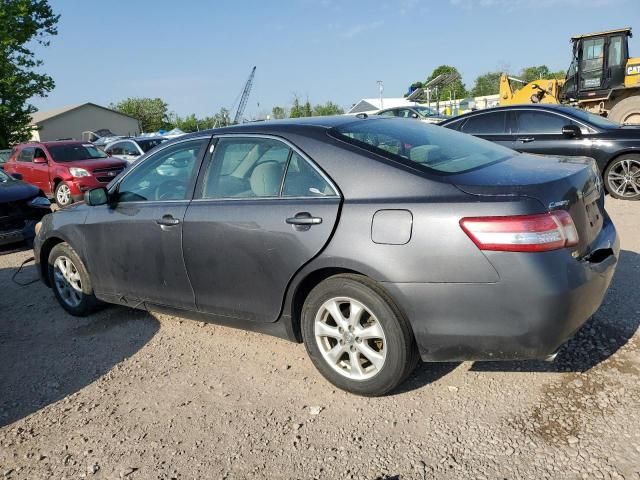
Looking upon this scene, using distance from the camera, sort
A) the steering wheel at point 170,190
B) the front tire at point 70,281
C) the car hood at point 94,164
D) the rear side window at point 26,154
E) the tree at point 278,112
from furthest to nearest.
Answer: the tree at point 278,112, the rear side window at point 26,154, the car hood at point 94,164, the front tire at point 70,281, the steering wheel at point 170,190

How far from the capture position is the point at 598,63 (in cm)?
1475

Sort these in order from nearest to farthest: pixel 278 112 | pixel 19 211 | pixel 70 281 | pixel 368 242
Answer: pixel 368 242, pixel 70 281, pixel 19 211, pixel 278 112

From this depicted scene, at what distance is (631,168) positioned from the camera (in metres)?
7.73

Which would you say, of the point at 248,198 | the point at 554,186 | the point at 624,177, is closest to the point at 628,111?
the point at 624,177

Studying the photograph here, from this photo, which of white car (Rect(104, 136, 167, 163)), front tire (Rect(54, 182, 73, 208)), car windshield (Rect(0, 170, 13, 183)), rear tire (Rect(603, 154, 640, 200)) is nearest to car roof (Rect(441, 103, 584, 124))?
rear tire (Rect(603, 154, 640, 200))

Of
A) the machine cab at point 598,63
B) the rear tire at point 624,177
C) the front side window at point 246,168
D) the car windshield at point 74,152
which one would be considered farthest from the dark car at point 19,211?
the machine cab at point 598,63

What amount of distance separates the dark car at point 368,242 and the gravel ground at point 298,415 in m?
0.32

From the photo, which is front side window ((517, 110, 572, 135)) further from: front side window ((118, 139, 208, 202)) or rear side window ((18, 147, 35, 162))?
rear side window ((18, 147, 35, 162))

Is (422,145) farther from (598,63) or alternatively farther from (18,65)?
(18,65)

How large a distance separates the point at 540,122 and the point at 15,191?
806 cm

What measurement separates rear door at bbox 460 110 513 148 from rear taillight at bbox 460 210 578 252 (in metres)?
6.16

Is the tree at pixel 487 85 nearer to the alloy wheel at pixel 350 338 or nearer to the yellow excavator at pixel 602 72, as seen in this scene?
the yellow excavator at pixel 602 72

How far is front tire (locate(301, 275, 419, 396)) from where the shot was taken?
2.79 m

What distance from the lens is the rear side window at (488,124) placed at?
27.6 ft
